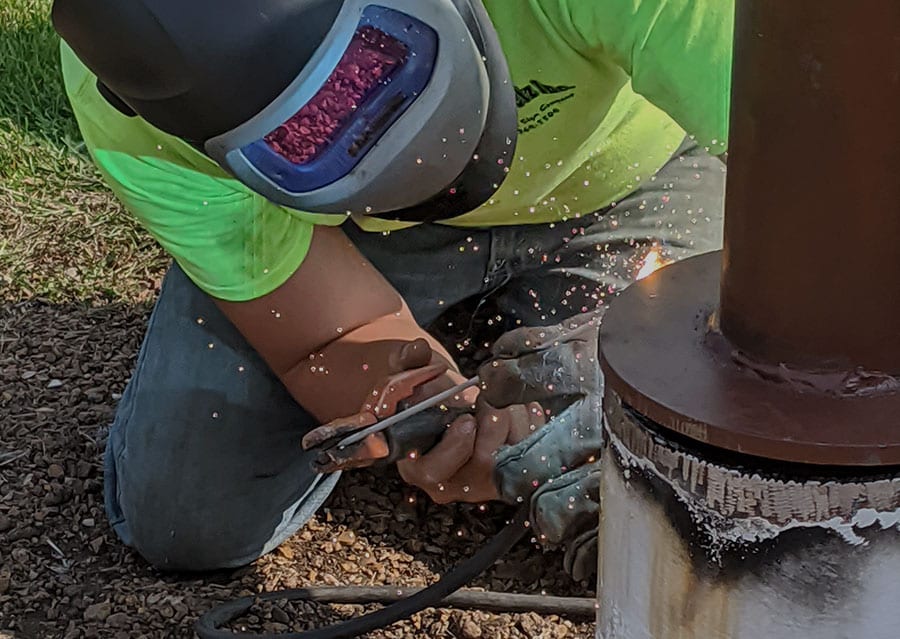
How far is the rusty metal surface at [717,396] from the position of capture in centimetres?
84

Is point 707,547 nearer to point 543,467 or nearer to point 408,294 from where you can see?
point 543,467

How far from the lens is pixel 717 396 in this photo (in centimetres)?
90

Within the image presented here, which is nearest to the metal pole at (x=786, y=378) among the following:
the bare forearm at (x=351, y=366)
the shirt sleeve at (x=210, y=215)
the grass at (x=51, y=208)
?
the bare forearm at (x=351, y=366)

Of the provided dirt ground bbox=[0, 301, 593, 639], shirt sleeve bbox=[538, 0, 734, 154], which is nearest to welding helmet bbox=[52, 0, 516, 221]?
shirt sleeve bbox=[538, 0, 734, 154]

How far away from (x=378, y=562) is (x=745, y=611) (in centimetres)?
125

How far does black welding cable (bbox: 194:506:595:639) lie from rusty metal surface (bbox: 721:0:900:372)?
2.93 feet

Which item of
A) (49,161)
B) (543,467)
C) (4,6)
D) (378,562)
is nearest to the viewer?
(543,467)

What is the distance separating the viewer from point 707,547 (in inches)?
36.8

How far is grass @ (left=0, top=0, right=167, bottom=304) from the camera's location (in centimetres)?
292

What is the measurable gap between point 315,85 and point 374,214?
265 millimetres

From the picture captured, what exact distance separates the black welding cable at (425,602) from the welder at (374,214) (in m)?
0.09

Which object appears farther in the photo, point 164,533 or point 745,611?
point 164,533

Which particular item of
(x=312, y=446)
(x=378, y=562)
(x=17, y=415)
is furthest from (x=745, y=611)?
(x=17, y=415)

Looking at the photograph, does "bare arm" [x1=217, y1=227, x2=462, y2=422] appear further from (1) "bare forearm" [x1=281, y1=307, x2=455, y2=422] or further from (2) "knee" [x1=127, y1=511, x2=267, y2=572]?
(2) "knee" [x1=127, y1=511, x2=267, y2=572]
